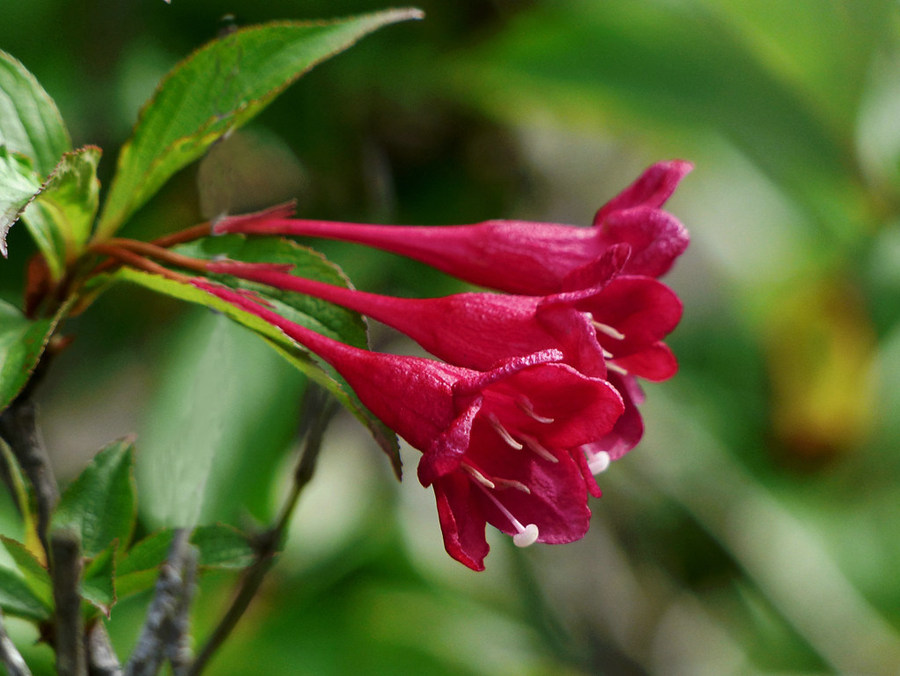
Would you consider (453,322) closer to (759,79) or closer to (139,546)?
(139,546)

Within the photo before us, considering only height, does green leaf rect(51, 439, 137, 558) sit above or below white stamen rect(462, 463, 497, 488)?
below

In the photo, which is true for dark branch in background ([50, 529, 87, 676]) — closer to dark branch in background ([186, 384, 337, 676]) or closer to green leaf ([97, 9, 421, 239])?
dark branch in background ([186, 384, 337, 676])

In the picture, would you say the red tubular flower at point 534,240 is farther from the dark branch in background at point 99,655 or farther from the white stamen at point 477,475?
the dark branch in background at point 99,655

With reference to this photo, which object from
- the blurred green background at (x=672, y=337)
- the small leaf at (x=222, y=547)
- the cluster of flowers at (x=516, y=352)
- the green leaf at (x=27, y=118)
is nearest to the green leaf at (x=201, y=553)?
the small leaf at (x=222, y=547)

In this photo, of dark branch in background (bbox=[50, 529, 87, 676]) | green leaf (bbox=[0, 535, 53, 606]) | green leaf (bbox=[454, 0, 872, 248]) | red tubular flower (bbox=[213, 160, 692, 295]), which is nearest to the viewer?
dark branch in background (bbox=[50, 529, 87, 676])

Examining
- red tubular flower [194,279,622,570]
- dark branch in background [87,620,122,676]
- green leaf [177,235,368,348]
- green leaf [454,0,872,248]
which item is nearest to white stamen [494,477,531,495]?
red tubular flower [194,279,622,570]

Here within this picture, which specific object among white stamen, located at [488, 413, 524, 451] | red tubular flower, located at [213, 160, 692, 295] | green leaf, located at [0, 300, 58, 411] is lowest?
white stamen, located at [488, 413, 524, 451]
